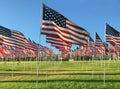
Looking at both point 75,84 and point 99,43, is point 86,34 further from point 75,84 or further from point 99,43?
point 99,43

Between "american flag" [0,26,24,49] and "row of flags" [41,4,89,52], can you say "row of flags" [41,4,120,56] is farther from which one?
"american flag" [0,26,24,49]

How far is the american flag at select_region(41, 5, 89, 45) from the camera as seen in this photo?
29.6 m

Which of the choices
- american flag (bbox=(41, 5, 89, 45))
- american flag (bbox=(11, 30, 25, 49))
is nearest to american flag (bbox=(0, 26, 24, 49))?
american flag (bbox=(11, 30, 25, 49))

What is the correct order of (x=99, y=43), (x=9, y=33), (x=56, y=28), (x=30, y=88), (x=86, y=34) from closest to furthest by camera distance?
(x=30, y=88)
(x=56, y=28)
(x=86, y=34)
(x=9, y=33)
(x=99, y=43)

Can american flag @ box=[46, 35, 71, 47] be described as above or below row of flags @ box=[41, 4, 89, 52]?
below

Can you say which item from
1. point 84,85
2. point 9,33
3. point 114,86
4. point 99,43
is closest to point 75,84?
point 84,85

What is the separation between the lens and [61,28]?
31.8m

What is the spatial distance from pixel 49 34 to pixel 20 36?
19.5 m

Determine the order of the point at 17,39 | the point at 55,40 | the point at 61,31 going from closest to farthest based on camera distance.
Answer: the point at 61,31, the point at 55,40, the point at 17,39

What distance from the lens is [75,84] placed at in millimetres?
30828

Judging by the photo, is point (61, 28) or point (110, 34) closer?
point (61, 28)

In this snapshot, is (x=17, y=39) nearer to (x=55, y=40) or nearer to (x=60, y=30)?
A: (x=55, y=40)

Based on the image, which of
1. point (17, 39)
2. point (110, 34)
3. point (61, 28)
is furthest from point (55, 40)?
point (17, 39)

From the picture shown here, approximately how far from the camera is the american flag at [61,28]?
2964cm
